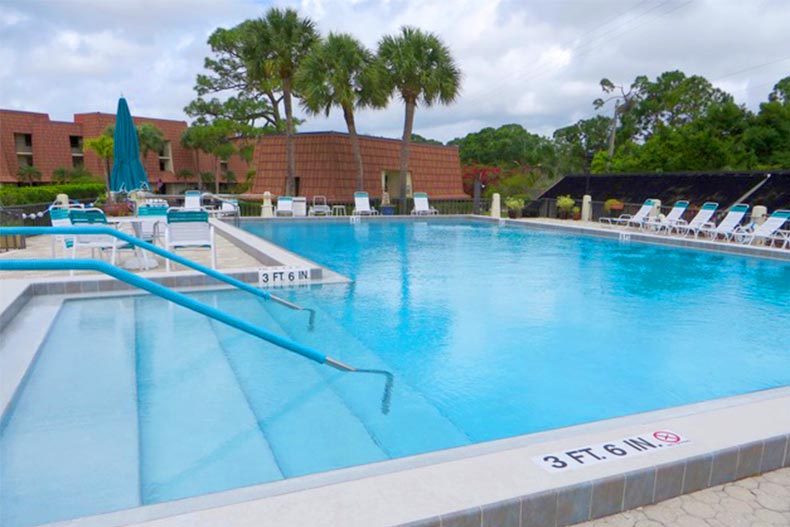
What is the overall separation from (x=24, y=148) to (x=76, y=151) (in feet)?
10.9

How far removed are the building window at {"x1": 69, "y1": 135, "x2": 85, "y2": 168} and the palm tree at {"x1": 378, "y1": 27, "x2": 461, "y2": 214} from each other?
1257 inches

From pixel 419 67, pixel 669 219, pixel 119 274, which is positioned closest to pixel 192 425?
pixel 119 274

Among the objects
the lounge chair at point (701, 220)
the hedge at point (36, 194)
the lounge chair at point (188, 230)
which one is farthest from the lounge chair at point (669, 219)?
the hedge at point (36, 194)

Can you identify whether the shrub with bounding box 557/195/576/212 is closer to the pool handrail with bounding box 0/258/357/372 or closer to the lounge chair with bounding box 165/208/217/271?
the lounge chair with bounding box 165/208/217/271

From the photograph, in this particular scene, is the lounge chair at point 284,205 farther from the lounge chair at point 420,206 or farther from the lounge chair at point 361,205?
the lounge chair at point 420,206

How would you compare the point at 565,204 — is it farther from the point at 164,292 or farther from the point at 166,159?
the point at 166,159

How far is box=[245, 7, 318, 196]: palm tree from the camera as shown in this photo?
66.5 ft

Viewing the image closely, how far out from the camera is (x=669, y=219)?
14570 millimetres

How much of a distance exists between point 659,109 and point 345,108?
32.0 metres

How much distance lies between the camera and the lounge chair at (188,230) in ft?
22.8

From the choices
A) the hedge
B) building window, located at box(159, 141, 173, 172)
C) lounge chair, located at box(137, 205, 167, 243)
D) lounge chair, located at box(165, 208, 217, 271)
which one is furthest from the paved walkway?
building window, located at box(159, 141, 173, 172)

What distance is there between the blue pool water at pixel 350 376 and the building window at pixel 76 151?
4158cm

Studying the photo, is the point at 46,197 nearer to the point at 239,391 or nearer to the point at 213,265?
the point at 213,265

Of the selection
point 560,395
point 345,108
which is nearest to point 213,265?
point 560,395
